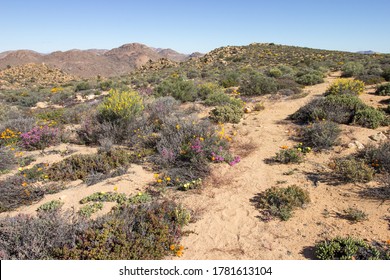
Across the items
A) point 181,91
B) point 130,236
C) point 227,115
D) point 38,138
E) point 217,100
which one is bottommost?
point 130,236

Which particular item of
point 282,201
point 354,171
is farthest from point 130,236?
point 354,171

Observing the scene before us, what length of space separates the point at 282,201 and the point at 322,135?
2.83 metres

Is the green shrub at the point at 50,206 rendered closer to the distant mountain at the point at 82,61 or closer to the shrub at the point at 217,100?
the shrub at the point at 217,100

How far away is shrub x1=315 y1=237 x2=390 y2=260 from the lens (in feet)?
10.7

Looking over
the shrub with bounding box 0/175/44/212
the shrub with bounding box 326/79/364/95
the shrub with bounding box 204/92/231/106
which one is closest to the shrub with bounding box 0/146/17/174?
the shrub with bounding box 0/175/44/212

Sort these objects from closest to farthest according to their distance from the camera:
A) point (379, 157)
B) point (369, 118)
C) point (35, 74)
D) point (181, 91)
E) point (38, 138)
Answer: point (379, 157) → point (369, 118) → point (38, 138) → point (181, 91) → point (35, 74)

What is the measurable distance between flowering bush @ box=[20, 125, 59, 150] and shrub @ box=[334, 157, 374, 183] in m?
7.56

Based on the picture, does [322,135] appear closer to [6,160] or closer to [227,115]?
[227,115]

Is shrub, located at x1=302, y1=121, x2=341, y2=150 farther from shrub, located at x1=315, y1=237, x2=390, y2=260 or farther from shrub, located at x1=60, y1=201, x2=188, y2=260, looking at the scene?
shrub, located at x1=60, y1=201, x2=188, y2=260

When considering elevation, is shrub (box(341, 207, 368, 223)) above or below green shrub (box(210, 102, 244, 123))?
below

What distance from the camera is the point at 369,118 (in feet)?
23.5

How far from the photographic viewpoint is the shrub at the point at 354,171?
4.86 meters

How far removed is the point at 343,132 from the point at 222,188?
411 cm

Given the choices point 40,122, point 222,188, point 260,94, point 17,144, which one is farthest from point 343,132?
point 40,122
